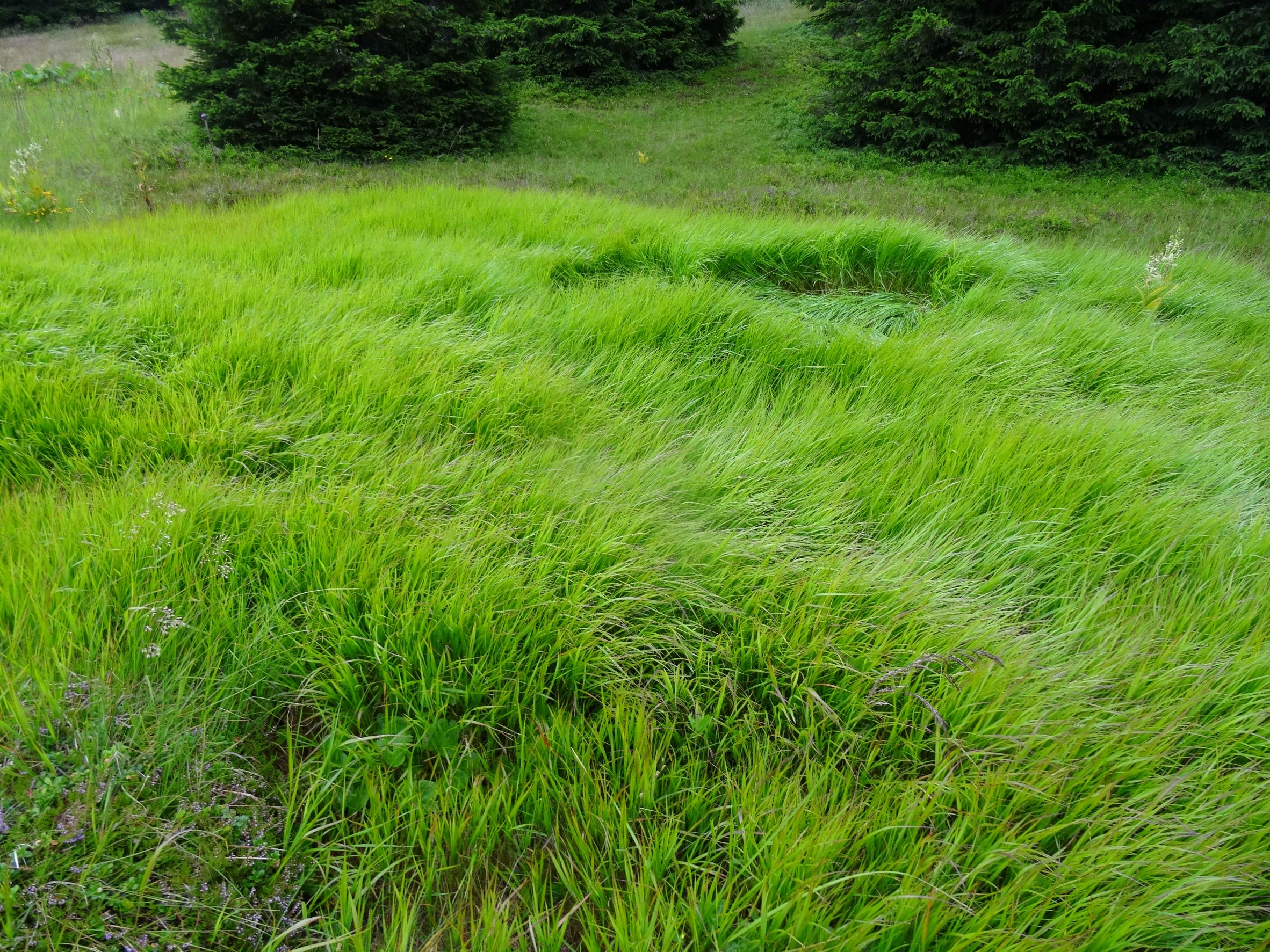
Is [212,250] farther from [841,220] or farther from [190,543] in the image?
[841,220]

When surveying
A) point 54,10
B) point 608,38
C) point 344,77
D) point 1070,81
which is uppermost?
point 54,10

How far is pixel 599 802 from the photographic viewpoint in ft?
4.29

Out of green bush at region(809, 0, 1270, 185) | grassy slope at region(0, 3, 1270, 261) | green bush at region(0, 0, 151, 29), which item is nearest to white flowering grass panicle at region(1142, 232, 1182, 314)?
grassy slope at region(0, 3, 1270, 261)

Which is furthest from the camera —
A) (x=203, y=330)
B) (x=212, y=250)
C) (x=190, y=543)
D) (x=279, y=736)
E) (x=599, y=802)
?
(x=212, y=250)

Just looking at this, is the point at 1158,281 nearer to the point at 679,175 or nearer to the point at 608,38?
the point at 679,175

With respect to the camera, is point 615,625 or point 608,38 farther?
point 608,38

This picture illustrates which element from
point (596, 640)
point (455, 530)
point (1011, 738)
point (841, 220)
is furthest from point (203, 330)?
point (841, 220)

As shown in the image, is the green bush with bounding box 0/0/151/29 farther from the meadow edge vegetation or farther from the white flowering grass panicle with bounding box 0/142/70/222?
the white flowering grass panicle with bounding box 0/142/70/222

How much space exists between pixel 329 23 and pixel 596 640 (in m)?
9.77

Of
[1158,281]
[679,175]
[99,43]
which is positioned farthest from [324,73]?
[99,43]

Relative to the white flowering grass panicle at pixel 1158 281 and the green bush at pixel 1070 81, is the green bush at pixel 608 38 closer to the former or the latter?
the green bush at pixel 1070 81

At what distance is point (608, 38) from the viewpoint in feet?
46.8

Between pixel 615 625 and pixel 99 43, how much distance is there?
69.5 ft

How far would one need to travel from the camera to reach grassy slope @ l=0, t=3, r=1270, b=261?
21.7 feet
